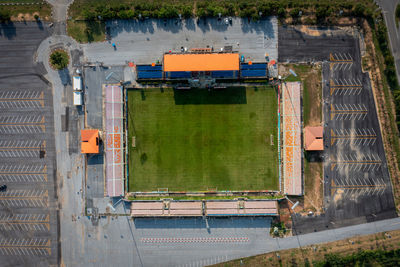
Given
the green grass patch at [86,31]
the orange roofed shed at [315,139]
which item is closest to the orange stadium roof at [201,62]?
the green grass patch at [86,31]

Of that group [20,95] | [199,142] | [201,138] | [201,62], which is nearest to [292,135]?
[201,138]

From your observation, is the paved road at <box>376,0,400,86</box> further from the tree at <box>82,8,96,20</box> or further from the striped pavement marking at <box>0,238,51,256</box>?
the striped pavement marking at <box>0,238,51,256</box>

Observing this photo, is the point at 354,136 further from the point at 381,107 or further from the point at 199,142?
the point at 199,142

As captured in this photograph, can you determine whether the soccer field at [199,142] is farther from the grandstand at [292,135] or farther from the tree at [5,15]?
the tree at [5,15]

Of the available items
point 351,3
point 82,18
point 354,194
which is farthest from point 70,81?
point 354,194

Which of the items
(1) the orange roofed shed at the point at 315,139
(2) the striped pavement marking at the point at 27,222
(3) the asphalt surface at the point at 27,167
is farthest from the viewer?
(2) the striped pavement marking at the point at 27,222

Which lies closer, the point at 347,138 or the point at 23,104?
the point at 347,138

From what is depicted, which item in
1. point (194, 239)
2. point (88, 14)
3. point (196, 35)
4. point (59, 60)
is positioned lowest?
point (194, 239)
